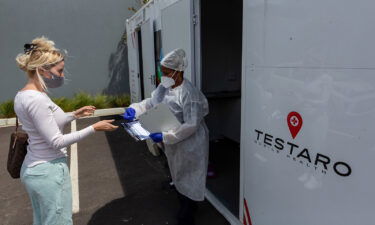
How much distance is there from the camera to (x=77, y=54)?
920cm

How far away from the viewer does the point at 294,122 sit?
66.0 inches

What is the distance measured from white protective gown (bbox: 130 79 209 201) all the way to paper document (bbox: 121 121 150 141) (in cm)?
20

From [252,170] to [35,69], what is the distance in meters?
1.70

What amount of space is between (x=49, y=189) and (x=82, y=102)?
7.60 metres

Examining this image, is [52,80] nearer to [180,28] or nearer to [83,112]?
[83,112]

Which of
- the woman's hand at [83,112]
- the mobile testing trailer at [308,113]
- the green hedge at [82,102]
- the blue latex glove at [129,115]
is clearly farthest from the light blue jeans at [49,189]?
the green hedge at [82,102]

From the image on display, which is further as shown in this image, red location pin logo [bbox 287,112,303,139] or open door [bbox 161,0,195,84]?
open door [bbox 161,0,195,84]

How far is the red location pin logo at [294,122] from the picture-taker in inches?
64.7

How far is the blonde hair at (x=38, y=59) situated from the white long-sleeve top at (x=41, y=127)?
5.7 inches

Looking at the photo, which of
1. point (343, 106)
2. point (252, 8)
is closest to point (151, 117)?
point (252, 8)

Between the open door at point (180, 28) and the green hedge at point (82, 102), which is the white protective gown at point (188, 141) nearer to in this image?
the open door at point (180, 28)

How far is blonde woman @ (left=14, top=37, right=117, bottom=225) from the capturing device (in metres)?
1.75

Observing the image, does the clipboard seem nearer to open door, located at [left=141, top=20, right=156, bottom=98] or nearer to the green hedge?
open door, located at [left=141, top=20, right=156, bottom=98]

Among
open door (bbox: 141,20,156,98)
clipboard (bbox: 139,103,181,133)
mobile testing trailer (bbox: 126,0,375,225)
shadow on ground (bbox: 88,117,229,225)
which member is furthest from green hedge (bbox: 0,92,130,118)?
mobile testing trailer (bbox: 126,0,375,225)
